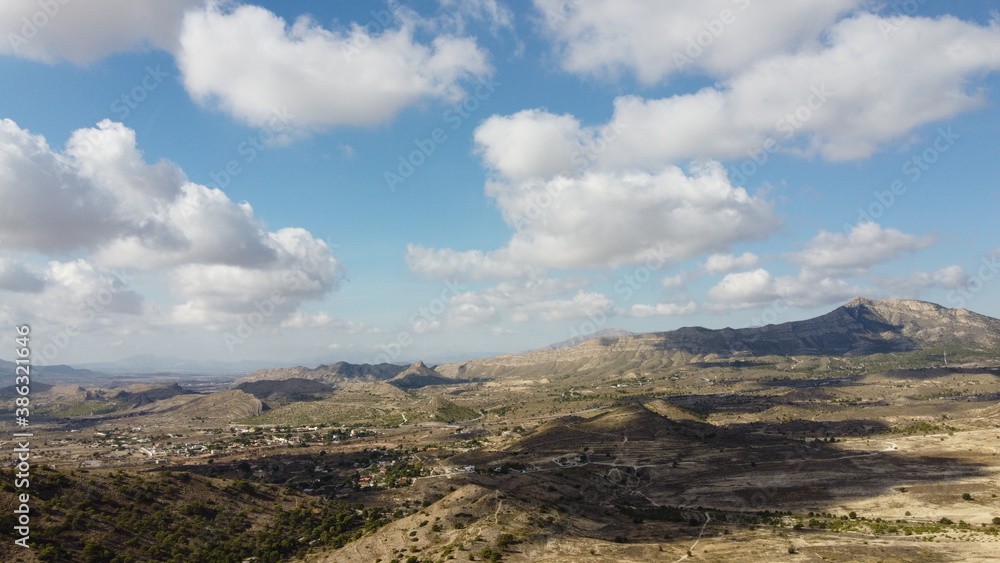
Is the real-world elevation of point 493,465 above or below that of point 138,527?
below

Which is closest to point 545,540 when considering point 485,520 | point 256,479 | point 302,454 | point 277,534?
point 485,520

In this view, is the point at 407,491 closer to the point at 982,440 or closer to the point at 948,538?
the point at 948,538

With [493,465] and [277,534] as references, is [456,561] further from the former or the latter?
[493,465]

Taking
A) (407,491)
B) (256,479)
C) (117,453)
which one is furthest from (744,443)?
(117,453)

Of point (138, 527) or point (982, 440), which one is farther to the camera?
point (982, 440)

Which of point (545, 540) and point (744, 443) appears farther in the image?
point (744, 443)

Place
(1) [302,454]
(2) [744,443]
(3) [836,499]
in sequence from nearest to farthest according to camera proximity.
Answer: (3) [836,499] < (2) [744,443] < (1) [302,454]

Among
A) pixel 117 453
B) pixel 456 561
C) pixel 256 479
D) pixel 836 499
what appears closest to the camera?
pixel 456 561

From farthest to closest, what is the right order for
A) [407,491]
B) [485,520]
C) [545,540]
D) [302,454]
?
1. [302,454]
2. [407,491]
3. [485,520]
4. [545,540]

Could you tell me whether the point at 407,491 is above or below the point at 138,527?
below
